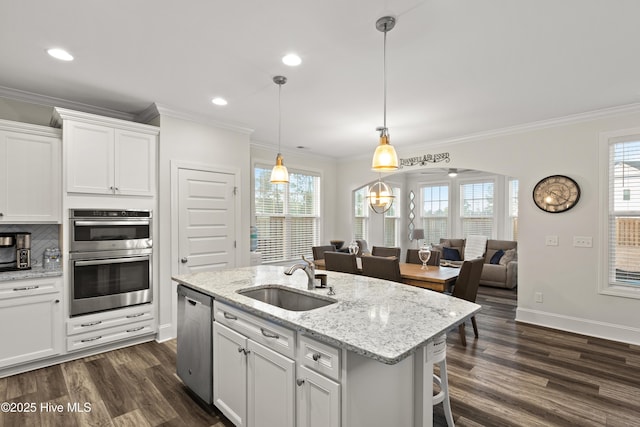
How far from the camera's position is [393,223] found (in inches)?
356

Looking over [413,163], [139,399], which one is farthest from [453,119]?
[139,399]

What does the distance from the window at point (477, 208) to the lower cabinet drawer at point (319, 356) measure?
24.8ft

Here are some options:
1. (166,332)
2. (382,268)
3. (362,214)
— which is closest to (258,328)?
(382,268)

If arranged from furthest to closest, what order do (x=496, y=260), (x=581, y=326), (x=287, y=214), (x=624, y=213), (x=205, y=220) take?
(x=496, y=260) < (x=287, y=214) < (x=205, y=220) < (x=581, y=326) < (x=624, y=213)

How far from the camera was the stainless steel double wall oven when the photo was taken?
3.18 metres

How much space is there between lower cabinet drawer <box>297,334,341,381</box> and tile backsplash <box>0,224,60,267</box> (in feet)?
10.9

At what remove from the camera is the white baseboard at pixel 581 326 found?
368 centimetres

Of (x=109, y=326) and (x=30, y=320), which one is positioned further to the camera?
(x=109, y=326)

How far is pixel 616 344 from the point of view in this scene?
11.9 ft

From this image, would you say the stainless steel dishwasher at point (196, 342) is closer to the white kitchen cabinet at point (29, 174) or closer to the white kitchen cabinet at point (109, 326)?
the white kitchen cabinet at point (109, 326)

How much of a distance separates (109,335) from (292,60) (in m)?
3.32

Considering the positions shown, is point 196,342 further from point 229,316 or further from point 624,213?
point 624,213

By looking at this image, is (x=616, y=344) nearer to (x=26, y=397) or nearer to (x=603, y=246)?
(x=603, y=246)

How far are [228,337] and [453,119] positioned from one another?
3.71m
